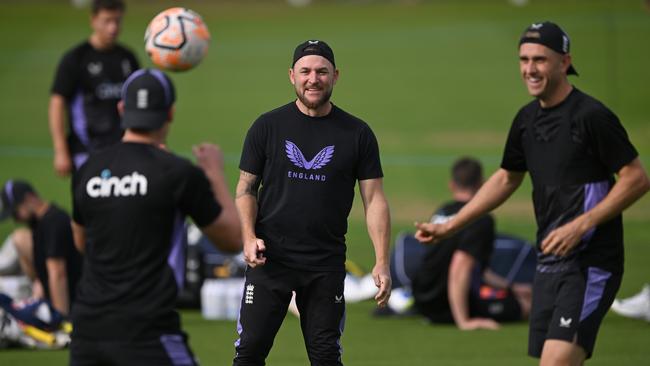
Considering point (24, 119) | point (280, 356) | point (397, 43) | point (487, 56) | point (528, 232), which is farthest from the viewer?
point (397, 43)

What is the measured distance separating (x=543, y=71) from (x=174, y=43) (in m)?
3.54

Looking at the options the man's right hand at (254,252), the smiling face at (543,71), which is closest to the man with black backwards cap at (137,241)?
the man's right hand at (254,252)

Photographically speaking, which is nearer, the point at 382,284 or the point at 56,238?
the point at 382,284

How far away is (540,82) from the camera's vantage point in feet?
26.0

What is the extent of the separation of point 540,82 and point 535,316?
1419 mm

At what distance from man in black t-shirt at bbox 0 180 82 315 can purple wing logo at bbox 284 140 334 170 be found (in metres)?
4.90

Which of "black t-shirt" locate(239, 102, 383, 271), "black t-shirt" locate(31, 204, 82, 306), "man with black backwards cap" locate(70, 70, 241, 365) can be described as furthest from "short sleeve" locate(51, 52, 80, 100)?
"man with black backwards cap" locate(70, 70, 241, 365)

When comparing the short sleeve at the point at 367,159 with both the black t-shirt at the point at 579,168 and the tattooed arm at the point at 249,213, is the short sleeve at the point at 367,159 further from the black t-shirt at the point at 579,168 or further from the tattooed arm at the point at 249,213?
the black t-shirt at the point at 579,168

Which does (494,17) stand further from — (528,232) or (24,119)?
(528,232)

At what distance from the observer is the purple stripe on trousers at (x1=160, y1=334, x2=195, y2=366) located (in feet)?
20.7

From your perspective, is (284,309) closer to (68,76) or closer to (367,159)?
(367,159)

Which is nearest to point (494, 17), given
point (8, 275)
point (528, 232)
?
point (528, 232)

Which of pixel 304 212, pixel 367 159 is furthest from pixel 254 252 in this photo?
pixel 367 159

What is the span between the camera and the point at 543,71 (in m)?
7.90
